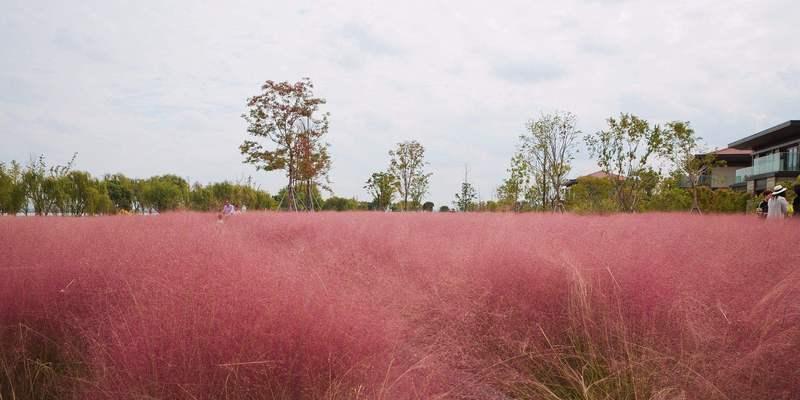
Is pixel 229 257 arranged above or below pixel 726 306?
above

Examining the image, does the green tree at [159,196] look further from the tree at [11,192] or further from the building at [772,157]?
the building at [772,157]

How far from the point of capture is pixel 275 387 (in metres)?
2.16

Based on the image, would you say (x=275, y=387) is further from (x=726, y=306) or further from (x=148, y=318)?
(x=726, y=306)

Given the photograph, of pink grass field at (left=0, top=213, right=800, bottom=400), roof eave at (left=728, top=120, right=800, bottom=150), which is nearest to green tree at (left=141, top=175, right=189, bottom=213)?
pink grass field at (left=0, top=213, right=800, bottom=400)

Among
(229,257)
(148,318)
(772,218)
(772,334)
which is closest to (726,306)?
(772,334)

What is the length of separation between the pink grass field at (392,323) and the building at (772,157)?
2994 cm

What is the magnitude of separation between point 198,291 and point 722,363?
304 cm

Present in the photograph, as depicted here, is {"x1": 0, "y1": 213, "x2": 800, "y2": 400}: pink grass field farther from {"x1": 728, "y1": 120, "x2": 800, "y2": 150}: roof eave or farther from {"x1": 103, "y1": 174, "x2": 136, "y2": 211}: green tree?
{"x1": 103, "y1": 174, "x2": 136, "y2": 211}: green tree

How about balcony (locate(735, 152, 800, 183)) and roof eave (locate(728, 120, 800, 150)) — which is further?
balcony (locate(735, 152, 800, 183))

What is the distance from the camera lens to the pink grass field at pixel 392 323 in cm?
216

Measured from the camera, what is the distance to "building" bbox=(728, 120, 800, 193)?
27641 millimetres

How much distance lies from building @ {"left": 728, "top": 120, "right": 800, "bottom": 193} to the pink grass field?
29.9 meters

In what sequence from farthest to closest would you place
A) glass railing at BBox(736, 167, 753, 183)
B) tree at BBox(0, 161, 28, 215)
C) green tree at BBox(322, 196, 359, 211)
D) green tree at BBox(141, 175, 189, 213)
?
green tree at BBox(322, 196, 359, 211) < green tree at BBox(141, 175, 189, 213) < glass railing at BBox(736, 167, 753, 183) < tree at BBox(0, 161, 28, 215)

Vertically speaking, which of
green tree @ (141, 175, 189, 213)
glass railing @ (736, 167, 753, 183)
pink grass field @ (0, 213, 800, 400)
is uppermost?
glass railing @ (736, 167, 753, 183)
